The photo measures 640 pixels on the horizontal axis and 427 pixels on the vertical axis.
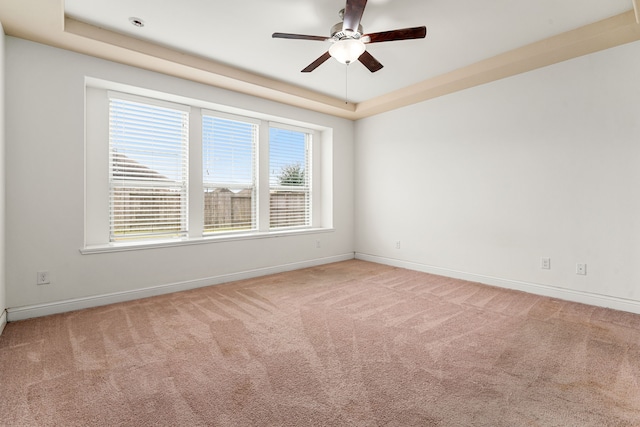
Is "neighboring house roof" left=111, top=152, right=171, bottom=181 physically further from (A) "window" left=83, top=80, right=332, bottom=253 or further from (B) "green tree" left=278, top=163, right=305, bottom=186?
(B) "green tree" left=278, top=163, right=305, bottom=186

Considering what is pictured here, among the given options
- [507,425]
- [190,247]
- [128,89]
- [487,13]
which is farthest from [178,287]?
[487,13]

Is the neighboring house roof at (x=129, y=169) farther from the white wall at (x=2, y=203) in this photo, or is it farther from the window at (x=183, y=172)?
the white wall at (x=2, y=203)

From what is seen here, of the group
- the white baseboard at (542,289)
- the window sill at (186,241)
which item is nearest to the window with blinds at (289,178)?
the window sill at (186,241)

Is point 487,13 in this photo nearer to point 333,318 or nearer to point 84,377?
point 333,318

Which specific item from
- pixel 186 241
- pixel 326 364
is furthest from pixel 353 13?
pixel 186 241

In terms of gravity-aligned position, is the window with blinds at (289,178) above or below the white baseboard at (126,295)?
above

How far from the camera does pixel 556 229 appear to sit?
3418 mm

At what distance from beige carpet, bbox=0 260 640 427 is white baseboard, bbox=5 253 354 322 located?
0.12 meters

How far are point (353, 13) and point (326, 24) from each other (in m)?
0.74

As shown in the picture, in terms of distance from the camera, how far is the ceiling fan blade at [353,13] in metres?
2.07

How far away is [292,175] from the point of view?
5.25 meters

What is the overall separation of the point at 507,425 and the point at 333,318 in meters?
1.60

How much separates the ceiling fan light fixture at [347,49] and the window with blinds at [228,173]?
2301 millimetres

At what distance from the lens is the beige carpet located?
1593 mm
